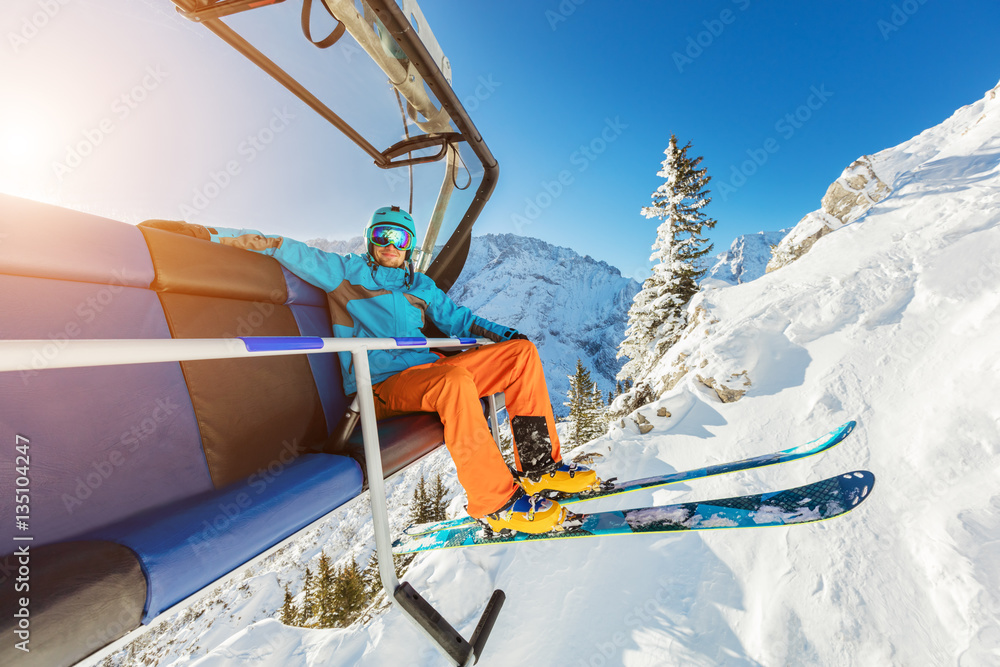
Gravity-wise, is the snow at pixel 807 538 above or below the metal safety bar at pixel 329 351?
below

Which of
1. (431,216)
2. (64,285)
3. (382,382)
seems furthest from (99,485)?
(431,216)

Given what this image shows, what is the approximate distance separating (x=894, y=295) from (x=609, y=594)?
613 centimetres

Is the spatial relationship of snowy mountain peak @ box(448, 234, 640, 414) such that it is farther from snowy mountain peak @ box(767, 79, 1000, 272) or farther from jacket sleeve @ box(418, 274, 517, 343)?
jacket sleeve @ box(418, 274, 517, 343)

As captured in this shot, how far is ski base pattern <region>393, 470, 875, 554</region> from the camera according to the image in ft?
5.71

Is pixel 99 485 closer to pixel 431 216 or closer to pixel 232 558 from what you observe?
pixel 232 558

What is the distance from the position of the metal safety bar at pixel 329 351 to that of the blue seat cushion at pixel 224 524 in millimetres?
197

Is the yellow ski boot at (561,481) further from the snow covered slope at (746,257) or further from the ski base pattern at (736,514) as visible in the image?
the snow covered slope at (746,257)

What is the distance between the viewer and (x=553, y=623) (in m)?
2.70

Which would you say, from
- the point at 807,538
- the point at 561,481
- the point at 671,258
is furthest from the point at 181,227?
the point at 671,258

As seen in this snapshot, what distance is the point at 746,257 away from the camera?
603 feet

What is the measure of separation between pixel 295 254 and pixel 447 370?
1.23 m

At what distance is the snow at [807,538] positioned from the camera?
211 centimetres

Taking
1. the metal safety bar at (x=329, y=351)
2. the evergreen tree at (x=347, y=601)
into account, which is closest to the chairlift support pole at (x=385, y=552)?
the metal safety bar at (x=329, y=351)

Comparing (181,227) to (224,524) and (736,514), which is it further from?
(736,514)
